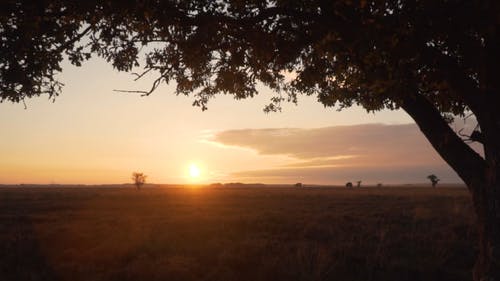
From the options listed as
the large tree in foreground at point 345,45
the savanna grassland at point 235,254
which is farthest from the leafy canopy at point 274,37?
the savanna grassland at point 235,254

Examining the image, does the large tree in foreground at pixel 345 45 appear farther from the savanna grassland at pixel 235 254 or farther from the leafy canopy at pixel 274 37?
the savanna grassland at pixel 235 254

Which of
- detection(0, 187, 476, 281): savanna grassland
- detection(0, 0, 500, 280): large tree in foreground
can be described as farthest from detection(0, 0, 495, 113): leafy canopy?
→ detection(0, 187, 476, 281): savanna grassland

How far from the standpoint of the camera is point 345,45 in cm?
759

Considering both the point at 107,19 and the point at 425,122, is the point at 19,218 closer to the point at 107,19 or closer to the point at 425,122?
the point at 107,19

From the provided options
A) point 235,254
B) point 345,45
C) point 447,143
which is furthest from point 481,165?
point 235,254

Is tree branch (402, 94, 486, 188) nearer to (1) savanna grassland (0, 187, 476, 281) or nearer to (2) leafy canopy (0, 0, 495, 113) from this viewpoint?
(2) leafy canopy (0, 0, 495, 113)

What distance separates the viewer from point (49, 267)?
13.4 meters

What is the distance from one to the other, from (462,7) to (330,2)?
7.17 feet

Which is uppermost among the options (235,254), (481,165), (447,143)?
(447,143)

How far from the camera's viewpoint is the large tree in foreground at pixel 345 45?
732cm

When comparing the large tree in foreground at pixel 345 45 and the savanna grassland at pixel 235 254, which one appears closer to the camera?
the large tree in foreground at pixel 345 45

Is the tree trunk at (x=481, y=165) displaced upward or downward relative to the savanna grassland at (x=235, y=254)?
upward

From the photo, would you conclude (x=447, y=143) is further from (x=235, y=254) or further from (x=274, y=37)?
(x=235, y=254)

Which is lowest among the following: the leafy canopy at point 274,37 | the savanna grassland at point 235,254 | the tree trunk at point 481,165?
the savanna grassland at point 235,254
